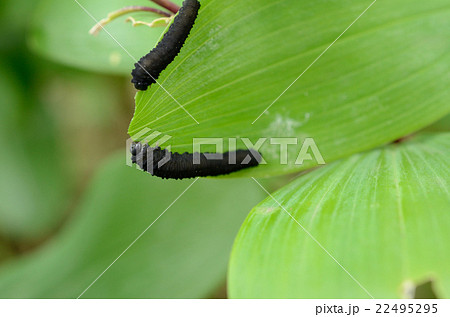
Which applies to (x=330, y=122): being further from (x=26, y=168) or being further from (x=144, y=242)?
(x=26, y=168)

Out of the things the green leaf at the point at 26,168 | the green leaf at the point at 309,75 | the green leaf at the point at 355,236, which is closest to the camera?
the green leaf at the point at 355,236

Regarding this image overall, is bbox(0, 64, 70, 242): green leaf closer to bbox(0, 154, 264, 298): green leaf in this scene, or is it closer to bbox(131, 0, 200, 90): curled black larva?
bbox(0, 154, 264, 298): green leaf

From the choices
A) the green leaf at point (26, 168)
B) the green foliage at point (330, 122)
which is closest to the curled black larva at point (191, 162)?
the green foliage at point (330, 122)

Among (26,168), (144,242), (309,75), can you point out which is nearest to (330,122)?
(309,75)

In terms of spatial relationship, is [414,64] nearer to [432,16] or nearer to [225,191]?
[432,16]

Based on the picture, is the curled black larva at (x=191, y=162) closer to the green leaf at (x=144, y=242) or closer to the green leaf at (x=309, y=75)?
the green leaf at (x=309, y=75)
